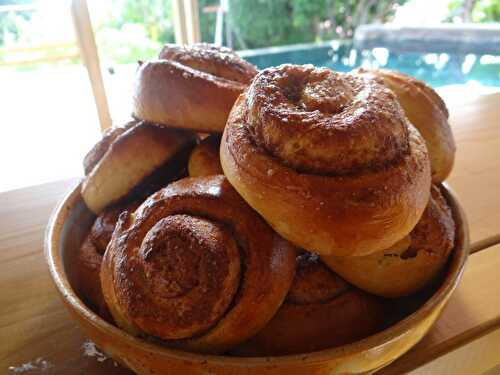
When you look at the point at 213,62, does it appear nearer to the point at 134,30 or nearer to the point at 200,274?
the point at 200,274


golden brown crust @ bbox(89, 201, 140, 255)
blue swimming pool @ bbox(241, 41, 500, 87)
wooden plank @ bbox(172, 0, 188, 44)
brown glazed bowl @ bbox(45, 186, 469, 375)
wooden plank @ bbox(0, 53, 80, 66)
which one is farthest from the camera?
blue swimming pool @ bbox(241, 41, 500, 87)

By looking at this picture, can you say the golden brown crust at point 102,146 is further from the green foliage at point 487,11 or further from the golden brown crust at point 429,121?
the green foliage at point 487,11

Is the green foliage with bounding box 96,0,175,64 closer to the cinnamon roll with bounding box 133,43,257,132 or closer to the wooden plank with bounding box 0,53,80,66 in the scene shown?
the wooden plank with bounding box 0,53,80,66

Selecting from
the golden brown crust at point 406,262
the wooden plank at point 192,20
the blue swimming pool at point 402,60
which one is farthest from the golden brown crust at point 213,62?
the blue swimming pool at point 402,60

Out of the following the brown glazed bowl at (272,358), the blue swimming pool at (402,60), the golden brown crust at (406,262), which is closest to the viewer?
the brown glazed bowl at (272,358)

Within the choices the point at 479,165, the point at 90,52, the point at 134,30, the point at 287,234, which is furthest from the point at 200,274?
the point at 134,30


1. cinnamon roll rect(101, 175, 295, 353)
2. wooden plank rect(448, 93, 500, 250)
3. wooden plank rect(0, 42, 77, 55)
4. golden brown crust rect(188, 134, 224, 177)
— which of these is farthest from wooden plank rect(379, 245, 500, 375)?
wooden plank rect(0, 42, 77, 55)

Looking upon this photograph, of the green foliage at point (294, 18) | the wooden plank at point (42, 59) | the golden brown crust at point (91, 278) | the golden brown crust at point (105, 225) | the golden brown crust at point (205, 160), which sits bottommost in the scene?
the green foliage at point (294, 18)

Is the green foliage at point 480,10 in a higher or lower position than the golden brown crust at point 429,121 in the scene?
lower
